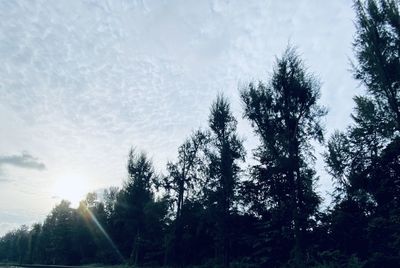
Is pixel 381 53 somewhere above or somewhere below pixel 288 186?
above

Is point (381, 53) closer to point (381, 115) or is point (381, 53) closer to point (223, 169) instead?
point (381, 115)

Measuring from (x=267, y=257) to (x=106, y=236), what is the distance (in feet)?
136

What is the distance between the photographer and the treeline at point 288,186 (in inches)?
670

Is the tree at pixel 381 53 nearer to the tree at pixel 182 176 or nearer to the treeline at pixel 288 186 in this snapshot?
the treeline at pixel 288 186

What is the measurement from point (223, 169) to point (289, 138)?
8159 millimetres

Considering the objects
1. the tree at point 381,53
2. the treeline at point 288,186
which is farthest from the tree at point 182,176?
the tree at point 381,53

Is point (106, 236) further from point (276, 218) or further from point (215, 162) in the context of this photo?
point (276, 218)

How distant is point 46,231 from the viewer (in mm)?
83500

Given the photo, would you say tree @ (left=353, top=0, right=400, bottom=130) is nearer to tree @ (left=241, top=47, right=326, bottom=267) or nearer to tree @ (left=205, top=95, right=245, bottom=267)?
tree @ (left=241, top=47, right=326, bottom=267)

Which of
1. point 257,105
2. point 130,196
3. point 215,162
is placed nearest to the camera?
point 257,105

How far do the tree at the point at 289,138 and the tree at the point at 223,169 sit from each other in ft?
12.6

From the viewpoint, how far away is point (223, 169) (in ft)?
83.8

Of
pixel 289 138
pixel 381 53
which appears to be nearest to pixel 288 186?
pixel 289 138

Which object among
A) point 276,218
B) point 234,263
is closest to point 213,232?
point 234,263
